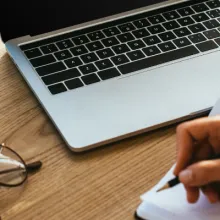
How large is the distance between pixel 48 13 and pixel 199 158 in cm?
35

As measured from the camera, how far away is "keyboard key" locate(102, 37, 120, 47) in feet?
2.76

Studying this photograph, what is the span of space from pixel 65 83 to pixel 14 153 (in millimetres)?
138

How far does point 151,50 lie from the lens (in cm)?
83

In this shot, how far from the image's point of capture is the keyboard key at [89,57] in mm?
812

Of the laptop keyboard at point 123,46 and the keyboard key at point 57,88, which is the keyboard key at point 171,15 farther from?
the keyboard key at point 57,88

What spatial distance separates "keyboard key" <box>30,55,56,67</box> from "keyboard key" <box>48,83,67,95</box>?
0.05 meters

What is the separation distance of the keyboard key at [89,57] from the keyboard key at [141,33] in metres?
0.09

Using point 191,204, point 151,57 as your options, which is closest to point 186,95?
point 151,57

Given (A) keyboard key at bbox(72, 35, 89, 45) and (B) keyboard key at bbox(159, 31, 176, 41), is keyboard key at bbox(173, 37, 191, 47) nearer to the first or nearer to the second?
(B) keyboard key at bbox(159, 31, 176, 41)

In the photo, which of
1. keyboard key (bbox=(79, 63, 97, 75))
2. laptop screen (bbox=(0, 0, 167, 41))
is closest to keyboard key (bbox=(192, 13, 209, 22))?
laptop screen (bbox=(0, 0, 167, 41))

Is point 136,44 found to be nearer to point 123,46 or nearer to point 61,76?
point 123,46

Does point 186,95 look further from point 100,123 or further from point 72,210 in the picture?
point 72,210

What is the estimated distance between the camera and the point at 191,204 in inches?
24.1

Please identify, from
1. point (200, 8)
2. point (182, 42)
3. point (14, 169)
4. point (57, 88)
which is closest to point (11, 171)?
point (14, 169)
